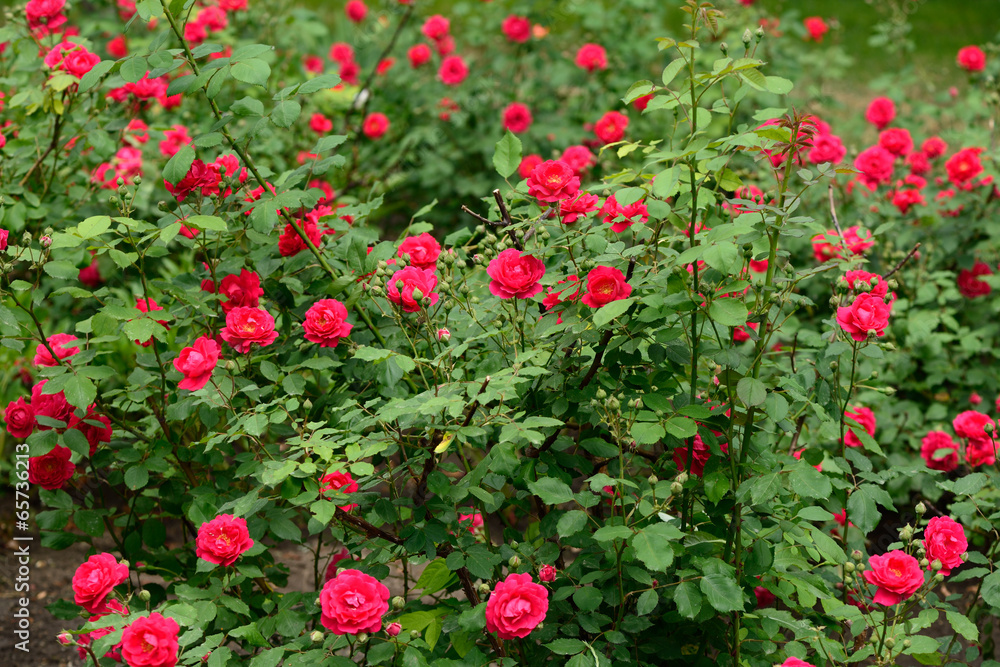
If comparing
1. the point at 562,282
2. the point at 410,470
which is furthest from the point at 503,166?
the point at 410,470

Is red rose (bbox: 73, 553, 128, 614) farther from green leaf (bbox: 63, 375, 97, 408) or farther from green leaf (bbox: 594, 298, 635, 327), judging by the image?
green leaf (bbox: 594, 298, 635, 327)

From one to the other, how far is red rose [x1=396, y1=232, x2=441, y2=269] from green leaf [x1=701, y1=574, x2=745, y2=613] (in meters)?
0.77

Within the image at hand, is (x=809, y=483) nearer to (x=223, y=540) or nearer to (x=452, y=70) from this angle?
(x=223, y=540)

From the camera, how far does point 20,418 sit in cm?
180

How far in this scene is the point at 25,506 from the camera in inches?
97.4

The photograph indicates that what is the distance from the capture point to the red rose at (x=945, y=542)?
1517 mm

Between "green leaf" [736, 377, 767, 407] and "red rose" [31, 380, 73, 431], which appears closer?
"green leaf" [736, 377, 767, 407]

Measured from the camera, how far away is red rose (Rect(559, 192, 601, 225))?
A: 5.08 feet

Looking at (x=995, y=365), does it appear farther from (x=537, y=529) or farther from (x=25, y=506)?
(x=25, y=506)

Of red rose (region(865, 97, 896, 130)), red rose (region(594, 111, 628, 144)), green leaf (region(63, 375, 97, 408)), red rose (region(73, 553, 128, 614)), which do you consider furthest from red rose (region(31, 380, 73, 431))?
red rose (region(865, 97, 896, 130))

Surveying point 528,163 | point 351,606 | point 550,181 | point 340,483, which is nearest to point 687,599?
point 351,606

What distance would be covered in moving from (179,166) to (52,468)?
0.74 metres

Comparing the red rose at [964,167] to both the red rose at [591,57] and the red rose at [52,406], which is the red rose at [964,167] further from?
the red rose at [52,406]

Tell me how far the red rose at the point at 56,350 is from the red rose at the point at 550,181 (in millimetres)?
1057
